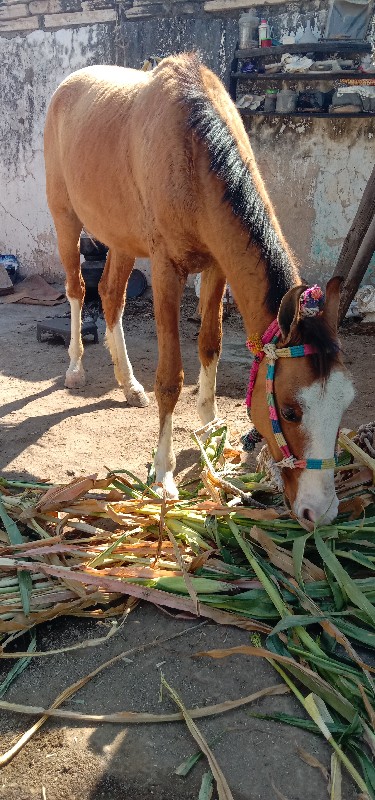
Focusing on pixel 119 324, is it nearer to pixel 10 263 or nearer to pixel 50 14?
pixel 10 263

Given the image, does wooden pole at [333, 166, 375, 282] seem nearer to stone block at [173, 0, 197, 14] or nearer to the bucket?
the bucket

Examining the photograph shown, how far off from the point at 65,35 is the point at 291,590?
30.0ft

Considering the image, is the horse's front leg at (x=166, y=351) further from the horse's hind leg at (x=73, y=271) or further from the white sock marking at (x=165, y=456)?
the horse's hind leg at (x=73, y=271)

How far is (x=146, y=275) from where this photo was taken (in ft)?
28.1

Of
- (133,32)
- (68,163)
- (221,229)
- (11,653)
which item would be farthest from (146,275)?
(11,653)

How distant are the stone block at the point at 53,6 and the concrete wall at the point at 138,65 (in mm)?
14

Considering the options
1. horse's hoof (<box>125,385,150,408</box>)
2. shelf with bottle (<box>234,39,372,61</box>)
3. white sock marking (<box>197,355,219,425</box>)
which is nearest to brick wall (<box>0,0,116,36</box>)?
shelf with bottle (<box>234,39,372,61</box>)

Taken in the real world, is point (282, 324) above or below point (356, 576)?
above

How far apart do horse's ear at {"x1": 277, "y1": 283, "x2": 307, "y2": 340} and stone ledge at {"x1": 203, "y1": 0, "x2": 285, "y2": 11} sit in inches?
253

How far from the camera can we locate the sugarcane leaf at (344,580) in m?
2.09

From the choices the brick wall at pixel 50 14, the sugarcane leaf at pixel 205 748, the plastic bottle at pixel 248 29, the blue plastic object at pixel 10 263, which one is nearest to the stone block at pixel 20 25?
the brick wall at pixel 50 14

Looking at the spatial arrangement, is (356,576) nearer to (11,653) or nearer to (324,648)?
(324,648)

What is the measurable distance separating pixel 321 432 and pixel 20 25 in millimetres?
9477

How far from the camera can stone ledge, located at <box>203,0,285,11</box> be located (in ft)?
24.0
